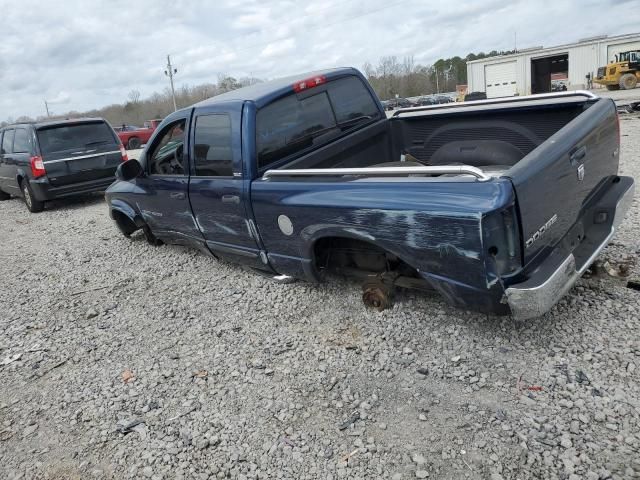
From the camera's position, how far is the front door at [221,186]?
4.01m

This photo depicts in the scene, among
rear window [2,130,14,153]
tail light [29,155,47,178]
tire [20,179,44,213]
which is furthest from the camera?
rear window [2,130,14,153]

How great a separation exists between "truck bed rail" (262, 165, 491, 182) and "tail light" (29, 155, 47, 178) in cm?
725

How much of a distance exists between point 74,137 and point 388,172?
340 inches

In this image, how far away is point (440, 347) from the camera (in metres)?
3.28

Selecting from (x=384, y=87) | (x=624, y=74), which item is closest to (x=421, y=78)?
(x=384, y=87)

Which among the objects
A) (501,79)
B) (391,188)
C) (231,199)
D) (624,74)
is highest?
(501,79)

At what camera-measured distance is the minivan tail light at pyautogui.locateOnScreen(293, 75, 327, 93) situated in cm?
428

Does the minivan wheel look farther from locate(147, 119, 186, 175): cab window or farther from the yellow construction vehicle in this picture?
the yellow construction vehicle

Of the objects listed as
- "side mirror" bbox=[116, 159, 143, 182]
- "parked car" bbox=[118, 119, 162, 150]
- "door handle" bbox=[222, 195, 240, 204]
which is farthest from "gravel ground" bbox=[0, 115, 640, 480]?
"parked car" bbox=[118, 119, 162, 150]

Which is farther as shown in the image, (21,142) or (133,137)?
(133,137)

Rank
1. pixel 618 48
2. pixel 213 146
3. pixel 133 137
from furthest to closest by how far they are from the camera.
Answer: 1. pixel 618 48
2. pixel 133 137
3. pixel 213 146

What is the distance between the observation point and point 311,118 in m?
4.34

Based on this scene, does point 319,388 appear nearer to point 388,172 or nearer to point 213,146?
point 388,172

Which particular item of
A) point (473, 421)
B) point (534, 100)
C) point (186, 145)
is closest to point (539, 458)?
point (473, 421)
